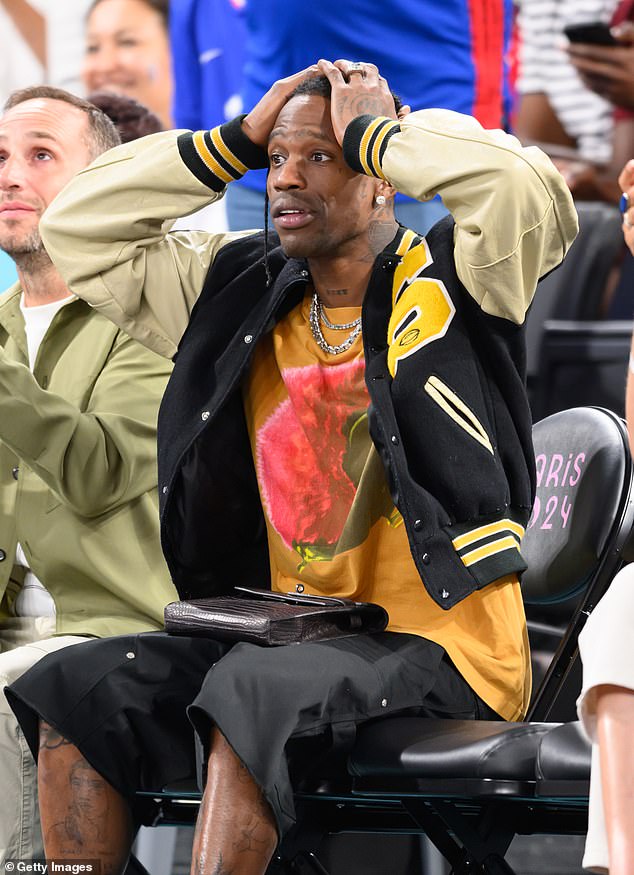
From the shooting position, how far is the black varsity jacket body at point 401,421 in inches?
87.5

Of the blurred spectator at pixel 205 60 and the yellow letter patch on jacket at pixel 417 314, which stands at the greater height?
the yellow letter patch on jacket at pixel 417 314

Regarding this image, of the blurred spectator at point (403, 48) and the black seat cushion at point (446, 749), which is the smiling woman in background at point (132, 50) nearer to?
the blurred spectator at point (403, 48)

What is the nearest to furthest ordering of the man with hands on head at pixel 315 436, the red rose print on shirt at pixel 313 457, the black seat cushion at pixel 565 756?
the black seat cushion at pixel 565 756, the man with hands on head at pixel 315 436, the red rose print on shirt at pixel 313 457

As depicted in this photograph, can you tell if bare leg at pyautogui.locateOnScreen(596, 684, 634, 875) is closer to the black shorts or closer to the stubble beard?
the black shorts

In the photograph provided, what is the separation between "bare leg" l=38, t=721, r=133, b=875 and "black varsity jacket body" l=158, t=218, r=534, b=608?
1.46 ft

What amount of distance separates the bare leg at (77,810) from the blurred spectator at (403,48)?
1826 millimetres

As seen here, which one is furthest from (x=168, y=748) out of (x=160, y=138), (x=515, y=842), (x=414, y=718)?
(x=515, y=842)

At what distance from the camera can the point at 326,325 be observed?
252cm

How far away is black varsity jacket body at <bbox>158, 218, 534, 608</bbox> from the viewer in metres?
2.22

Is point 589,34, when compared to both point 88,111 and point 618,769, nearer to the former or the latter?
point 88,111

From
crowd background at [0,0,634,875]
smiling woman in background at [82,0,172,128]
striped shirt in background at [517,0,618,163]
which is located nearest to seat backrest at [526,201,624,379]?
crowd background at [0,0,634,875]

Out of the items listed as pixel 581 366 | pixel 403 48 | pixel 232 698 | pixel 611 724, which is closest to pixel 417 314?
pixel 232 698

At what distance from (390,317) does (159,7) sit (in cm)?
259

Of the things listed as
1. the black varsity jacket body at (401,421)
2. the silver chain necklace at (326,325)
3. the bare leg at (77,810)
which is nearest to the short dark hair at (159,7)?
the black varsity jacket body at (401,421)
